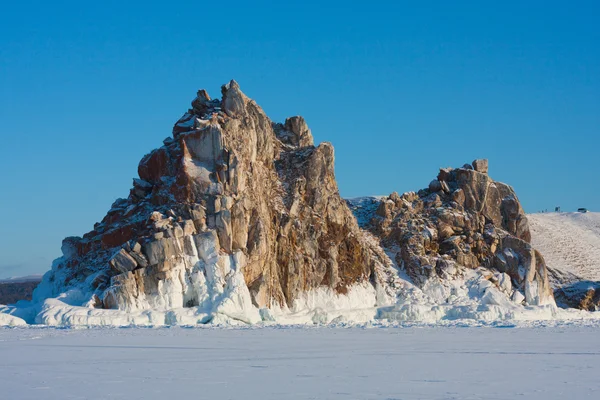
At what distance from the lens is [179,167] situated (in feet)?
199

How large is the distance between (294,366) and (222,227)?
31.1 m

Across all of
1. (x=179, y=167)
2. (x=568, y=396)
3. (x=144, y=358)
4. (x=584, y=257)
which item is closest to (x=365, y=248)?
(x=179, y=167)

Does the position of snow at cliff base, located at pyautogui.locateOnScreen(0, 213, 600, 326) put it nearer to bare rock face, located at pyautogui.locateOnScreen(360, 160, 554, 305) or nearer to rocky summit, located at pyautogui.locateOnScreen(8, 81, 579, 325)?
rocky summit, located at pyautogui.locateOnScreen(8, 81, 579, 325)

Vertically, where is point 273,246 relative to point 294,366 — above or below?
above

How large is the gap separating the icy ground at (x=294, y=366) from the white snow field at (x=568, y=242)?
41269 mm

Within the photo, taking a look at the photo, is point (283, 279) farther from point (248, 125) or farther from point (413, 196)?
Result: point (413, 196)

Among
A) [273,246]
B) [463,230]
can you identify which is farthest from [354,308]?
[463,230]

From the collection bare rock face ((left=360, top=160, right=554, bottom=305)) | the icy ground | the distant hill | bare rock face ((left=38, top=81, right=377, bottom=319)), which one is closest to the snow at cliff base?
the distant hill

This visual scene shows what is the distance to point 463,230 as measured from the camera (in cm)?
7550

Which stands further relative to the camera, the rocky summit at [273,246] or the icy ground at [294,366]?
the rocky summit at [273,246]

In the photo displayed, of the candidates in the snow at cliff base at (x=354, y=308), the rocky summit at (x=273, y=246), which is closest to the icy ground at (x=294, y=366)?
the snow at cliff base at (x=354, y=308)

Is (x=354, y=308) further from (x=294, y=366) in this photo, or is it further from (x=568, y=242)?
(x=568, y=242)

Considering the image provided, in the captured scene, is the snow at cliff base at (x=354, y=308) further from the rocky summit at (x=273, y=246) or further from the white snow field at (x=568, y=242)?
the white snow field at (x=568, y=242)

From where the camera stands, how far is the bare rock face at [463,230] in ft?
233
